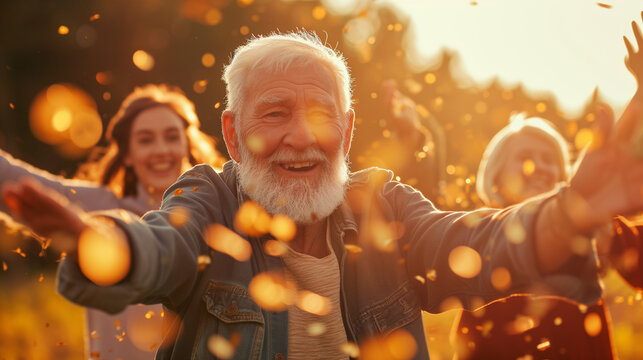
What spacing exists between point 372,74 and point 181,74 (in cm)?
1307

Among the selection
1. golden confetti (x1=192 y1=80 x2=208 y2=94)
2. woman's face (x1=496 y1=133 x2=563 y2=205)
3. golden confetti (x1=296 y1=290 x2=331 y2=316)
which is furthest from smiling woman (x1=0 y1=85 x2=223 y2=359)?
golden confetti (x1=192 y1=80 x2=208 y2=94)

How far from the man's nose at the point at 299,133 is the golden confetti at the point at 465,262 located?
4.06 ft

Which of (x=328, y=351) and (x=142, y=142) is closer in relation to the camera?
(x=328, y=351)

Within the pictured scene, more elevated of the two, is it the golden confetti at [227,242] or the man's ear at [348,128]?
the man's ear at [348,128]

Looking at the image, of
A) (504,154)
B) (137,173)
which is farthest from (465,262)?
(137,173)

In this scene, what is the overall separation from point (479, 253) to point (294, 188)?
1365mm

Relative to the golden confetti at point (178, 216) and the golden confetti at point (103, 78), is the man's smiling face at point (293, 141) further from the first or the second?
the golden confetti at point (103, 78)

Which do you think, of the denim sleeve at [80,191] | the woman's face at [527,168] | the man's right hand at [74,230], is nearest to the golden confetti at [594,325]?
the woman's face at [527,168]

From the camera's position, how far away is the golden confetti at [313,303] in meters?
3.33

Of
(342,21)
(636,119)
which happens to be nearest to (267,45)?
(636,119)

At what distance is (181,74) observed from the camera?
23797mm

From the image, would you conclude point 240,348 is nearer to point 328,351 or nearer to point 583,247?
point 328,351

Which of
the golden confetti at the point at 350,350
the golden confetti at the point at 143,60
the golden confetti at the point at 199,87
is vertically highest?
the golden confetti at the point at 143,60

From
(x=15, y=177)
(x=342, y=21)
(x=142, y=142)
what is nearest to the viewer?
(x=15, y=177)
